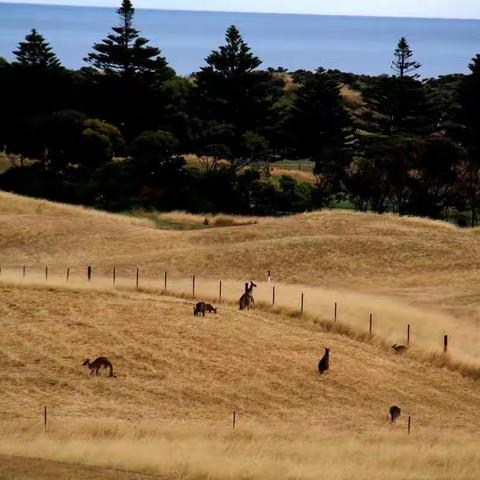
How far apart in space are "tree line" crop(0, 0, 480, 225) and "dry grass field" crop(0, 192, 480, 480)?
24890 millimetres

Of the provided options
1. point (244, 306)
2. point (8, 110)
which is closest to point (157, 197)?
point (8, 110)

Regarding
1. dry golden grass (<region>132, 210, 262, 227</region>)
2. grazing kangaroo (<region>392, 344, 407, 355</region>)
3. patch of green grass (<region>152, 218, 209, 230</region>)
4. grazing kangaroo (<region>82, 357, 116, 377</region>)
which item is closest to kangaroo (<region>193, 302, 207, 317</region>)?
grazing kangaroo (<region>392, 344, 407, 355</region>)

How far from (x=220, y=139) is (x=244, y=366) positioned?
59.6m

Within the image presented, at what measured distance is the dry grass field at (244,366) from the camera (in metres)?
20.4

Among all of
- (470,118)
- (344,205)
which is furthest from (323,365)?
(470,118)

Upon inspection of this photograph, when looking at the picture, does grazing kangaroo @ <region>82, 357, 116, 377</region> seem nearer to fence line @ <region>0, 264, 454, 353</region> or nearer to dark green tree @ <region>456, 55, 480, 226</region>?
fence line @ <region>0, 264, 454, 353</region>

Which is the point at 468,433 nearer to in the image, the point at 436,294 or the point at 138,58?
the point at 436,294

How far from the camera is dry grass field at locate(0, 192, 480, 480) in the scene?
66.8 ft

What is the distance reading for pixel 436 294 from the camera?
156 ft

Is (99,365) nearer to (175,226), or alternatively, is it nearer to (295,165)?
(175,226)

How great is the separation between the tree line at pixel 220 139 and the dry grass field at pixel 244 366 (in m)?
24.9

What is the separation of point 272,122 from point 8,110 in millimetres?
26155

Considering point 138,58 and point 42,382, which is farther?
point 138,58

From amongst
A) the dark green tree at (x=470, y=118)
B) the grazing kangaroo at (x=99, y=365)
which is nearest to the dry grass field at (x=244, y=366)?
the grazing kangaroo at (x=99, y=365)
